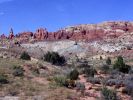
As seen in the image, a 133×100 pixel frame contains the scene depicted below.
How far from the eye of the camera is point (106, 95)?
827 inches

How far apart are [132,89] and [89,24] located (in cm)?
11566

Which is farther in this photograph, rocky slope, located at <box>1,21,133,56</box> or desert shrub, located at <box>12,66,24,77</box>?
rocky slope, located at <box>1,21,133,56</box>

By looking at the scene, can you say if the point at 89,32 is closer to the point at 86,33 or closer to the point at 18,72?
the point at 86,33

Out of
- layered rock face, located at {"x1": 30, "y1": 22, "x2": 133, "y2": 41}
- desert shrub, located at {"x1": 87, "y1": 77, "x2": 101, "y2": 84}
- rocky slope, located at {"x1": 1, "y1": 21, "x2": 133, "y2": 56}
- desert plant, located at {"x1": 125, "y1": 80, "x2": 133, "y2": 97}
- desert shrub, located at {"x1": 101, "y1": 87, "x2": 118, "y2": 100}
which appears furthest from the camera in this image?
layered rock face, located at {"x1": 30, "y1": 22, "x2": 133, "y2": 41}

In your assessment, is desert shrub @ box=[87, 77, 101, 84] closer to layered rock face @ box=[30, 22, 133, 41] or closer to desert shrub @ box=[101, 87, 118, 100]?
desert shrub @ box=[101, 87, 118, 100]

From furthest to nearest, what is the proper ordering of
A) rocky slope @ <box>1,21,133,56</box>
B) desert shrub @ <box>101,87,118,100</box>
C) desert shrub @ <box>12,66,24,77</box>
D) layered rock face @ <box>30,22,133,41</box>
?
layered rock face @ <box>30,22,133,41</box> → rocky slope @ <box>1,21,133,56</box> → desert shrub @ <box>12,66,24,77</box> → desert shrub @ <box>101,87,118,100</box>

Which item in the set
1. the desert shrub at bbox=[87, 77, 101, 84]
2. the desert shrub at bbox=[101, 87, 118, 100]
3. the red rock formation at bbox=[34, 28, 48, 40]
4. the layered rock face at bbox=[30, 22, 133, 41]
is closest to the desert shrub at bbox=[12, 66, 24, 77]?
the desert shrub at bbox=[87, 77, 101, 84]

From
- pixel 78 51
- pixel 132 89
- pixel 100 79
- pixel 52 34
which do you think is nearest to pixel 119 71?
pixel 100 79

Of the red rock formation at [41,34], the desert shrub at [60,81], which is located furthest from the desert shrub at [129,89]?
the red rock formation at [41,34]

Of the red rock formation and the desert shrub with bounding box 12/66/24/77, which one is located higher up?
the red rock formation

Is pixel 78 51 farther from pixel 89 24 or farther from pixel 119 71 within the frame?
pixel 119 71

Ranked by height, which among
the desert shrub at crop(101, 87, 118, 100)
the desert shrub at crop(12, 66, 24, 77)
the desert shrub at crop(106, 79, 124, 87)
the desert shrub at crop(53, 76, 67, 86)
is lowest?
the desert shrub at crop(101, 87, 118, 100)

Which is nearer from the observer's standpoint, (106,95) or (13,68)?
(106,95)

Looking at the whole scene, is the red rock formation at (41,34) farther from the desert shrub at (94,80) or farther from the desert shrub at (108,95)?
the desert shrub at (108,95)
